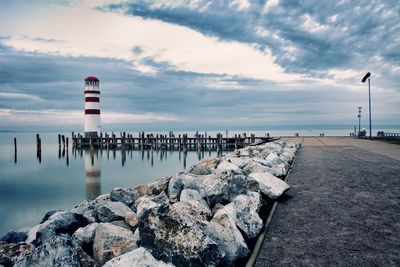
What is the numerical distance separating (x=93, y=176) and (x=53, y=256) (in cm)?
2055

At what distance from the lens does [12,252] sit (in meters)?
3.33

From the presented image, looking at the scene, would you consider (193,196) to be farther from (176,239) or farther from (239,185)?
(176,239)

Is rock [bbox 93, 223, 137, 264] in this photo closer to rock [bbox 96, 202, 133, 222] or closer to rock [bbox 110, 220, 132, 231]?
rock [bbox 110, 220, 132, 231]

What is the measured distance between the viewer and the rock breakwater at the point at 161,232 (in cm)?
261

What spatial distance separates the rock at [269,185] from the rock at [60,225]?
2443mm

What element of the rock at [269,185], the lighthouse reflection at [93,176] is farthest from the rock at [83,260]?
the lighthouse reflection at [93,176]

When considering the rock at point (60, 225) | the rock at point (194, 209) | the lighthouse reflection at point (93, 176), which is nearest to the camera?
the rock at point (194, 209)

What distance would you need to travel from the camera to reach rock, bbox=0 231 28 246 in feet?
13.8

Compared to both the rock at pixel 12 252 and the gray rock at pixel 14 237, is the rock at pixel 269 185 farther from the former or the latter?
the gray rock at pixel 14 237

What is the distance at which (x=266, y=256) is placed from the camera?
3.08 m

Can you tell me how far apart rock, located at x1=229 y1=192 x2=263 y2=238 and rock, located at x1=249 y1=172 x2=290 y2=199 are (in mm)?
1033

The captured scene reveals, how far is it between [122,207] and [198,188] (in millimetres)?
1017

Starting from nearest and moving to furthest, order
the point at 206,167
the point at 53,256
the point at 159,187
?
the point at 53,256 → the point at 159,187 → the point at 206,167

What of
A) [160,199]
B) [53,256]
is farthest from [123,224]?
[53,256]
